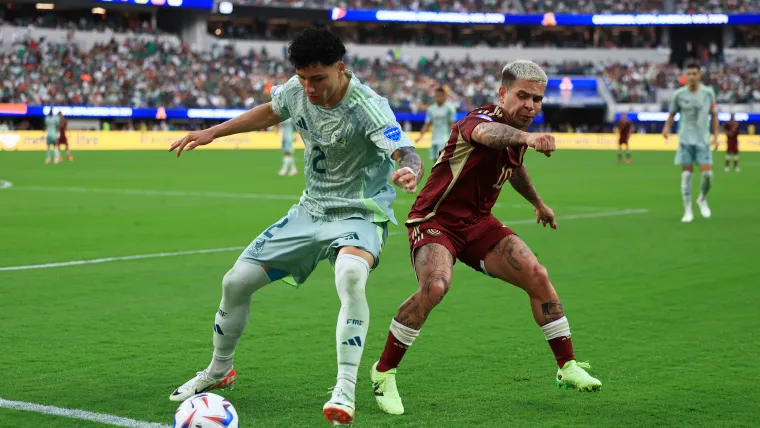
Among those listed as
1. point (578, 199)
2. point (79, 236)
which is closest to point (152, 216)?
point (79, 236)

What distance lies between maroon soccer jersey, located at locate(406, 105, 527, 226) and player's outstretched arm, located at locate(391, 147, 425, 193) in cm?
68

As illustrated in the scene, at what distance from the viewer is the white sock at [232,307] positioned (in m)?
5.37

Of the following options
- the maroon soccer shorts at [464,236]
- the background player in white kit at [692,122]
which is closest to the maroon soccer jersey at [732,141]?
the background player in white kit at [692,122]

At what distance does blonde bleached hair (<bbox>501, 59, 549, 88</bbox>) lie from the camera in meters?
5.61

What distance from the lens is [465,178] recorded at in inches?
232

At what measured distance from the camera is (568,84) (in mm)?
71125

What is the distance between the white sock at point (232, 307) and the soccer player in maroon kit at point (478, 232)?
2.61 feet

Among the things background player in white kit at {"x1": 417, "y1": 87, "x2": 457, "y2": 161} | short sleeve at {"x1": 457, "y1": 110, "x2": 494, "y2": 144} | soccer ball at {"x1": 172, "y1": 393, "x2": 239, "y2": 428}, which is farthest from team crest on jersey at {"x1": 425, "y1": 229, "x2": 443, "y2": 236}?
background player in white kit at {"x1": 417, "y1": 87, "x2": 457, "y2": 161}

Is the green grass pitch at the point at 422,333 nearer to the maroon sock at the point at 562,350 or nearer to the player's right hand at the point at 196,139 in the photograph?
the maroon sock at the point at 562,350

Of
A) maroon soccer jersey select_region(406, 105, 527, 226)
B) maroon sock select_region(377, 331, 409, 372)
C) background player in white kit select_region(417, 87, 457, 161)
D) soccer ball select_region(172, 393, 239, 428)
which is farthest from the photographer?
background player in white kit select_region(417, 87, 457, 161)

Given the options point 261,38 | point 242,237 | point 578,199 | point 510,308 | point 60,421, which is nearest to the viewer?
point 60,421

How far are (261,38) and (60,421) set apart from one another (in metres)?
70.6

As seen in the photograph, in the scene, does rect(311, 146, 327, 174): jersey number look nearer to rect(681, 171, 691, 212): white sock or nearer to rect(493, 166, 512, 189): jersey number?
rect(493, 166, 512, 189): jersey number

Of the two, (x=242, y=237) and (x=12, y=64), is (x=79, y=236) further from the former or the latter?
(x=12, y=64)
